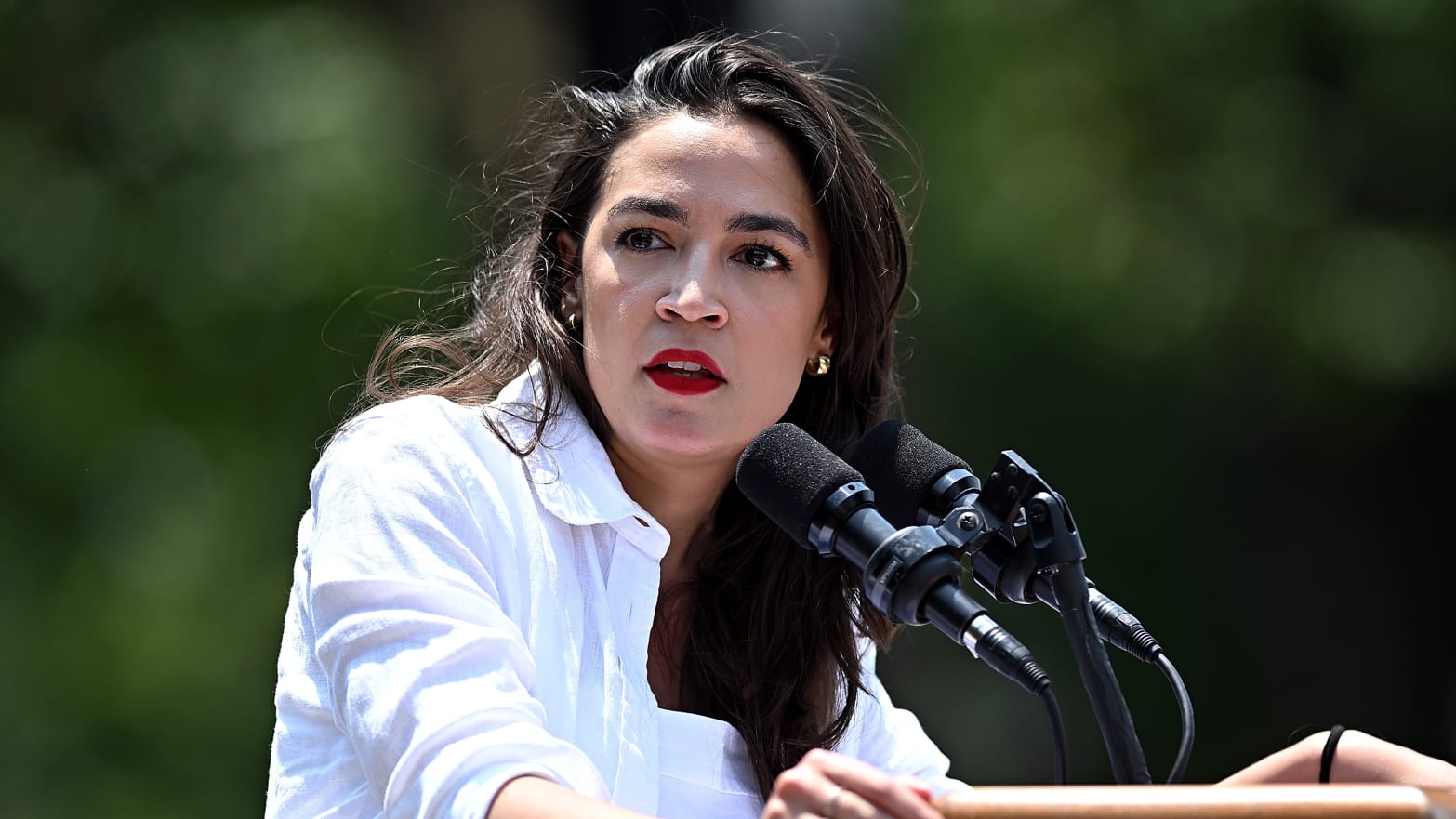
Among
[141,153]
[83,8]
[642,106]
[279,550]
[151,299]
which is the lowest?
[279,550]

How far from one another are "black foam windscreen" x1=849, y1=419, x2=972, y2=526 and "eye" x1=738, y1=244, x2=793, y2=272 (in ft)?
2.44

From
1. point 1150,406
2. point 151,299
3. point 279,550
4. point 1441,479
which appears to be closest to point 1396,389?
point 1441,479

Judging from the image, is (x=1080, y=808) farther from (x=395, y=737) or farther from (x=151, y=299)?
(x=151, y=299)

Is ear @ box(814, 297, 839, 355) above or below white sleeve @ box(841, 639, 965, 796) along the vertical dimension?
above

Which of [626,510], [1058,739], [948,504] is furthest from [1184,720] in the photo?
[626,510]

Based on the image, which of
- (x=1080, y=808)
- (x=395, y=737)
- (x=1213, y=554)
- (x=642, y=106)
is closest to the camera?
(x=1080, y=808)

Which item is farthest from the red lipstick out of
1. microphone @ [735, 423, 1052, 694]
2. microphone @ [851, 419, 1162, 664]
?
microphone @ [735, 423, 1052, 694]

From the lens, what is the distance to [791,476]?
216 centimetres

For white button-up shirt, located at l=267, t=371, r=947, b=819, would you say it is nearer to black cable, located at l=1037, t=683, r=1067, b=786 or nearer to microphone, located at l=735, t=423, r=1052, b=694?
microphone, located at l=735, t=423, r=1052, b=694

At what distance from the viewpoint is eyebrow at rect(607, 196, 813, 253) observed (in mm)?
2977

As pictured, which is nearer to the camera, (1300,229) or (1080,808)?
(1080,808)

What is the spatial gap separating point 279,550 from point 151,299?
1329 millimetres

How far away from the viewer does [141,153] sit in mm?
7738

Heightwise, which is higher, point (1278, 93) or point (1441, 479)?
point (1278, 93)
